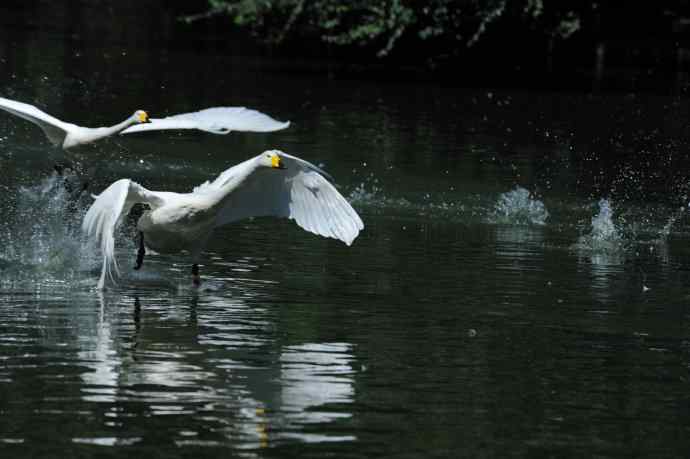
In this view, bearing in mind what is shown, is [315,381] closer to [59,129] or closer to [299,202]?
[299,202]

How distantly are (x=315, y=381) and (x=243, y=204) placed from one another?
4.95 m

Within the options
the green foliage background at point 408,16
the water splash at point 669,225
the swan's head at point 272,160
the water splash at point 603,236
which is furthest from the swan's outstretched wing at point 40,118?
the green foliage background at point 408,16

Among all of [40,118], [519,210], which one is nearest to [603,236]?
[519,210]

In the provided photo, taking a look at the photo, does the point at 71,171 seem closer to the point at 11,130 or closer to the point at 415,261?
the point at 415,261

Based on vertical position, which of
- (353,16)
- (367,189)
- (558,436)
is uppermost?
(353,16)

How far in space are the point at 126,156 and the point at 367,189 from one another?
3.98 m

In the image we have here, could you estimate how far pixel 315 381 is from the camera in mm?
10953

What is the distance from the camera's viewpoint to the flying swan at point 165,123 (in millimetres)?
15516

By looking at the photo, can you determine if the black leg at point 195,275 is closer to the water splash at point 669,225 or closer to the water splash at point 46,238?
the water splash at point 46,238

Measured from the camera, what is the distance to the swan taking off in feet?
48.3

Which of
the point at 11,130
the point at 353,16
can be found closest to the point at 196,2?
the point at 353,16

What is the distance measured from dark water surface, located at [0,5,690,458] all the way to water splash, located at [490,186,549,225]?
0.03 metres

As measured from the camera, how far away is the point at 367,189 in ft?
75.4

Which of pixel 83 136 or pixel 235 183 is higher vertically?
pixel 83 136
